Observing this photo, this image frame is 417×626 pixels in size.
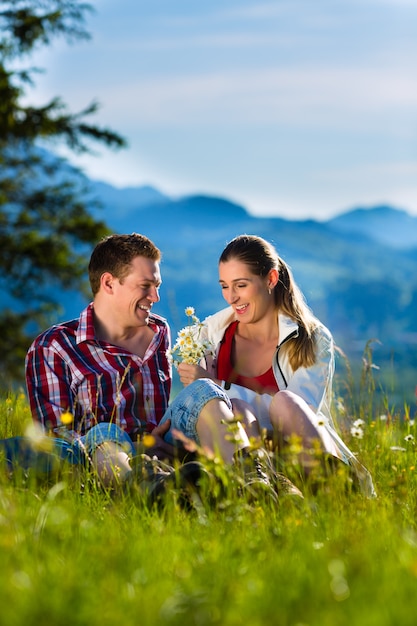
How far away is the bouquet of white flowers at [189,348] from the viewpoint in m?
5.07

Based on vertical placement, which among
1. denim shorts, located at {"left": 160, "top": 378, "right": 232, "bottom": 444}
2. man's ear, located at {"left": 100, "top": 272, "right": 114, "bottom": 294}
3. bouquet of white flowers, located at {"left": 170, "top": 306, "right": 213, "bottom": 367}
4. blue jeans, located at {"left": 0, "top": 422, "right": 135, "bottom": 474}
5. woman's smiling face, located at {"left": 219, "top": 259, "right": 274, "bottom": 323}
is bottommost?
blue jeans, located at {"left": 0, "top": 422, "right": 135, "bottom": 474}

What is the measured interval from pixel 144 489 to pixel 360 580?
5.01ft

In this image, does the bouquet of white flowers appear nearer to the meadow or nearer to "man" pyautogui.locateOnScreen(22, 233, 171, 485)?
"man" pyautogui.locateOnScreen(22, 233, 171, 485)

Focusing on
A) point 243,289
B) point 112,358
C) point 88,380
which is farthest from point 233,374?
point 88,380

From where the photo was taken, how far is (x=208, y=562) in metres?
2.72

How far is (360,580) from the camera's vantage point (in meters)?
2.47

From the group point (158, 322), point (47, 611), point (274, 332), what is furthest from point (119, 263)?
point (47, 611)

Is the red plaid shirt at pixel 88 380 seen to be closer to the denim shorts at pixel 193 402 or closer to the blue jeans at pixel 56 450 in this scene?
the blue jeans at pixel 56 450

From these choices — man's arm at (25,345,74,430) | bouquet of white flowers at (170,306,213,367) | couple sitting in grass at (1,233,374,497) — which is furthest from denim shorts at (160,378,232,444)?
man's arm at (25,345,74,430)

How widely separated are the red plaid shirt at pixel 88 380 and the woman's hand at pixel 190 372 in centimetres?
32

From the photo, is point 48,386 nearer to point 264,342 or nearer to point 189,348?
point 189,348

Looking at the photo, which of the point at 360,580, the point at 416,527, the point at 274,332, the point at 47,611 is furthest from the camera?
the point at 274,332

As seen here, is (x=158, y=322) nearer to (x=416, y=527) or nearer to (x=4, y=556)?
(x=416, y=527)

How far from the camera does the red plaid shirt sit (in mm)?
4887
